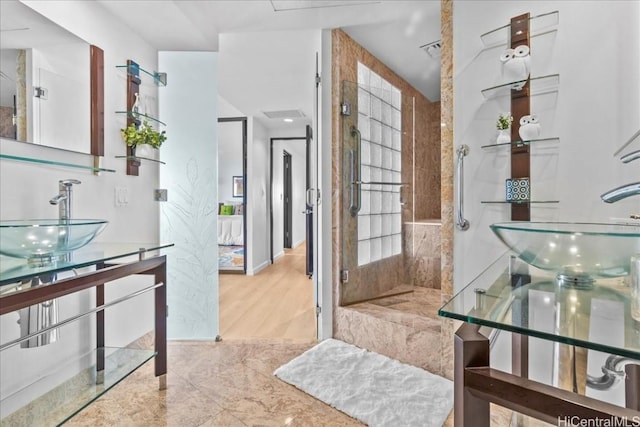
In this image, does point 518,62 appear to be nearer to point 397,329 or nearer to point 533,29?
point 533,29

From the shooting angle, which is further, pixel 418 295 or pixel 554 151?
pixel 418 295

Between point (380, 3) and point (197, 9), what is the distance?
1164mm

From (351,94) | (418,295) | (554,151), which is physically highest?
(351,94)

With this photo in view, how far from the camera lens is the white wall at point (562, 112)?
4.85 feet

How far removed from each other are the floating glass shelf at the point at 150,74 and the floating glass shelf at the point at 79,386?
1701mm

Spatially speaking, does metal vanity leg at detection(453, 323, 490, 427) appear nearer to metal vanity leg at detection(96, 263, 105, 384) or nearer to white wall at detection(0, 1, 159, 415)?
white wall at detection(0, 1, 159, 415)

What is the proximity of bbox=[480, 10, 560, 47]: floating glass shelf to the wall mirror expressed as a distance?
2.18 meters

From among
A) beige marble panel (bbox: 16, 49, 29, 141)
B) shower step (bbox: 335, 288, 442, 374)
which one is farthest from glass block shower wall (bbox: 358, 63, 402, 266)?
beige marble panel (bbox: 16, 49, 29, 141)

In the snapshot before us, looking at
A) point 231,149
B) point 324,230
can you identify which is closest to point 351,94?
point 324,230

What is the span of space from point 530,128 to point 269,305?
270 centimetres

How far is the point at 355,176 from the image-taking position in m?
2.68

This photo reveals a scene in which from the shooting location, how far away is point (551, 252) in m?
0.88

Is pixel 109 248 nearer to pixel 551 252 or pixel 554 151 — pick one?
pixel 551 252

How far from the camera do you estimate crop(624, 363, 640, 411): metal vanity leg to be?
0.92 metres
